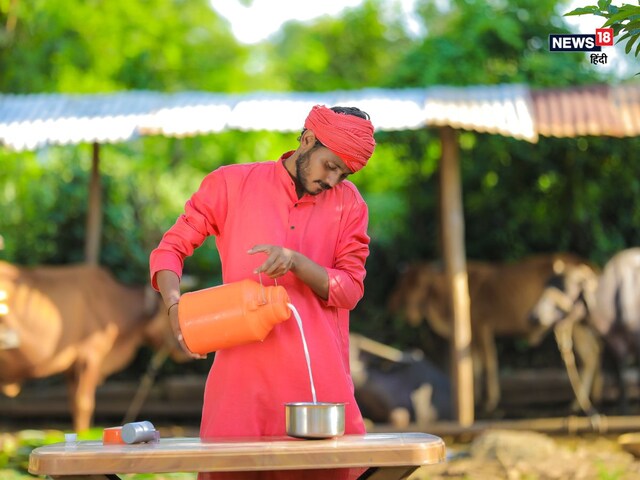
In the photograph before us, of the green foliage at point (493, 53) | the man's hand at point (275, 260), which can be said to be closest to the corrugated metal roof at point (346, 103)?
the green foliage at point (493, 53)

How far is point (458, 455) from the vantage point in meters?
7.29

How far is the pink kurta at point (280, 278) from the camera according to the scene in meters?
3.33

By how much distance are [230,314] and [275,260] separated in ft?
0.70

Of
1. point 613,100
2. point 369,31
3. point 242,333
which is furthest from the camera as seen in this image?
point 369,31

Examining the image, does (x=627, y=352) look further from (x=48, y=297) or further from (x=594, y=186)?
(x=48, y=297)

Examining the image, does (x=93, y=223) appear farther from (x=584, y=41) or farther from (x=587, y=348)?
(x=584, y=41)

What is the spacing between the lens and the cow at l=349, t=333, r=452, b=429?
29.6 ft

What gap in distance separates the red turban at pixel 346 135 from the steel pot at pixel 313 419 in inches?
32.0

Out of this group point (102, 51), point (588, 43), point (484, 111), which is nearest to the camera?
point (588, 43)

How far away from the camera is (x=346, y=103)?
29.3 feet

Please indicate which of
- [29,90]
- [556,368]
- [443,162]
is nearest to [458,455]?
[443,162]

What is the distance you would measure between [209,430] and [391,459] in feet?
2.33

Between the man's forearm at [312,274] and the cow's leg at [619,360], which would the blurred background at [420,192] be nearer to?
the cow's leg at [619,360]

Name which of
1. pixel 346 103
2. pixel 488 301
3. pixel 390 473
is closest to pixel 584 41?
pixel 390 473
